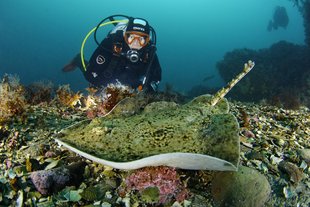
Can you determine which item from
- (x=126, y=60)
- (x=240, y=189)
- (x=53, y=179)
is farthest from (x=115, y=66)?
(x=240, y=189)

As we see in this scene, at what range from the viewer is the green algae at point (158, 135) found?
244cm

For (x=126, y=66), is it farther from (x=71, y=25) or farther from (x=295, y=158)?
(x=71, y=25)

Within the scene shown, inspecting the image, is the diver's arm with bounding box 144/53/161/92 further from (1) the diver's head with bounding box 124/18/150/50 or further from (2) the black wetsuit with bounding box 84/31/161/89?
(1) the diver's head with bounding box 124/18/150/50

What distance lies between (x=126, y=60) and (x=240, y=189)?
656 centimetres

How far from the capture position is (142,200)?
288 centimetres

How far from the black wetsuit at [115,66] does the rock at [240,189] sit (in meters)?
5.84

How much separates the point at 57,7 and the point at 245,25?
95469mm

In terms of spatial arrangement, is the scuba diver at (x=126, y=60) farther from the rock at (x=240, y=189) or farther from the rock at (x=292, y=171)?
the rock at (x=240, y=189)

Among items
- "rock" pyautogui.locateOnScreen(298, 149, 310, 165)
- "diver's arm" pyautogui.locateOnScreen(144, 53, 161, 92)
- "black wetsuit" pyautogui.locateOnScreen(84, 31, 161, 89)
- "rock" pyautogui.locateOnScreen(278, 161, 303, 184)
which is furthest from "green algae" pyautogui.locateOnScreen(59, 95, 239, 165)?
"diver's arm" pyautogui.locateOnScreen(144, 53, 161, 92)

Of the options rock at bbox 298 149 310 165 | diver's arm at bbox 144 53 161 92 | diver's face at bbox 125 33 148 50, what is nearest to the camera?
rock at bbox 298 149 310 165

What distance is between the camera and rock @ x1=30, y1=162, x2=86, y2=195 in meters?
3.03

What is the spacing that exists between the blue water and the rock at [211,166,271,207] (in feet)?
40.8

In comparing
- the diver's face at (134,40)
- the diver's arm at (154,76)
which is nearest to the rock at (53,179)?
the diver's arm at (154,76)

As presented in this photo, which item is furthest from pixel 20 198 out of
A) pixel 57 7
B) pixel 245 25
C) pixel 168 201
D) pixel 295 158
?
pixel 245 25
